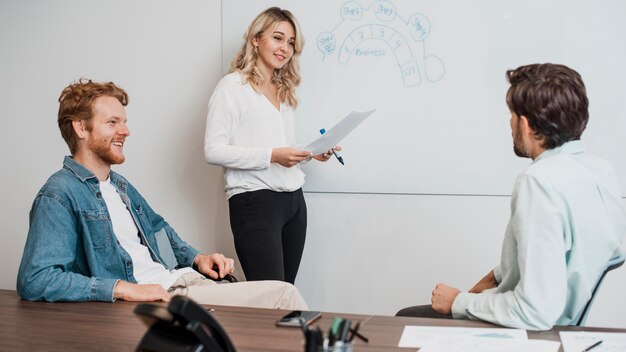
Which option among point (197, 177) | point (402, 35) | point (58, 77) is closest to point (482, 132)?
A: point (402, 35)

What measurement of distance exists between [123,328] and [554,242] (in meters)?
1.07

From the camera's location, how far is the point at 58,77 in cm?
413

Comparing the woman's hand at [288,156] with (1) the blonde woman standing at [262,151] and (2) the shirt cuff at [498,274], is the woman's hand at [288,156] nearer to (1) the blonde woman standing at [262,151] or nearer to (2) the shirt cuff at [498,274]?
(1) the blonde woman standing at [262,151]

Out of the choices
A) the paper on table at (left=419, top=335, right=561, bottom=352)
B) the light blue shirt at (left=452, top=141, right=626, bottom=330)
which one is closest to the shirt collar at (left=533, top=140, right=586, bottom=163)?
the light blue shirt at (left=452, top=141, right=626, bottom=330)

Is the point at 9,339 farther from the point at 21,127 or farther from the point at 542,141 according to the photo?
the point at 21,127

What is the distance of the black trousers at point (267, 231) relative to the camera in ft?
10.4

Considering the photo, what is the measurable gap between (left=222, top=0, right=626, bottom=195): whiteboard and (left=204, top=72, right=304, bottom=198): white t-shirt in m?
0.45

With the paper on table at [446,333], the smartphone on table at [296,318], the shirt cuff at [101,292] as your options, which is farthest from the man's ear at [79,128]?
the paper on table at [446,333]

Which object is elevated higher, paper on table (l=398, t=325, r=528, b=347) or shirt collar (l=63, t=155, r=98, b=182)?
shirt collar (l=63, t=155, r=98, b=182)

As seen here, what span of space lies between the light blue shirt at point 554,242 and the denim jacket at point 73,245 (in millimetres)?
1088

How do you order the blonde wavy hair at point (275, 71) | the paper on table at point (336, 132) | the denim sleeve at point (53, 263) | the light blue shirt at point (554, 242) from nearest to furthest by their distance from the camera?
1. the light blue shirt at point (554, 242)
2. the denim sleeve at point (53, 263)
3. the paper on table at point (336, 132)
4. the blonde wavy hair at point (275, 71)

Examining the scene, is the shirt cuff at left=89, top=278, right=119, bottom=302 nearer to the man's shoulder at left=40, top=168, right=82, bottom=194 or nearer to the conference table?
the conference table

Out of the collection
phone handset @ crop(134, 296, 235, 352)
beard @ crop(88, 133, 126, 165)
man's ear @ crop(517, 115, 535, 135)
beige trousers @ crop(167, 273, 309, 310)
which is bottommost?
beige trousers @ crop(167, 273, 309, 310)

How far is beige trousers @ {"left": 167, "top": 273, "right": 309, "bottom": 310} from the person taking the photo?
2266 millimetres
